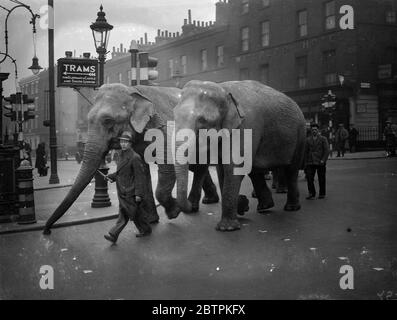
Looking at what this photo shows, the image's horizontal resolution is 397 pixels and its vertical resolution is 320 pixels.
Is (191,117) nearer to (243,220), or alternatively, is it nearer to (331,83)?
(243,220)

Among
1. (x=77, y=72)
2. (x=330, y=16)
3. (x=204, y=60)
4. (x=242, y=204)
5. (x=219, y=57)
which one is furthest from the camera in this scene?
(x=204, y=60)

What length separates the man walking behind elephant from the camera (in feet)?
36.2

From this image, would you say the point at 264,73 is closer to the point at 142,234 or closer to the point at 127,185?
the point at 142,234

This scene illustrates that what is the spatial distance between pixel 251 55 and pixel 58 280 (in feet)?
107

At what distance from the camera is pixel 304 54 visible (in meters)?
32.5

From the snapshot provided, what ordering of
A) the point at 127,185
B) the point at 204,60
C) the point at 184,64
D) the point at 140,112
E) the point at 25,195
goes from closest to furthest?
1. the point at 127,185
2. the point at 140,112
3. the point at 25,195
4. the point at 204,60
5. the point at 184,64

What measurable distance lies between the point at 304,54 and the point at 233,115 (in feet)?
87.4

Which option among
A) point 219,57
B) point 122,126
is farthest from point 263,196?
point 219,57

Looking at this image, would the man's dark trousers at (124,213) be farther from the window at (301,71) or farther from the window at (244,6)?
the window at (244,6)

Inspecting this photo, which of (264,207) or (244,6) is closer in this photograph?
(264,207)

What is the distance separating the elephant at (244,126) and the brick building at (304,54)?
537 inches

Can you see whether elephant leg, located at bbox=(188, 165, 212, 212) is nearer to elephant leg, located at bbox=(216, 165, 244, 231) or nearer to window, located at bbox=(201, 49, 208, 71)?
elephant leg, located at bbox=(216, 165, 244, 231)

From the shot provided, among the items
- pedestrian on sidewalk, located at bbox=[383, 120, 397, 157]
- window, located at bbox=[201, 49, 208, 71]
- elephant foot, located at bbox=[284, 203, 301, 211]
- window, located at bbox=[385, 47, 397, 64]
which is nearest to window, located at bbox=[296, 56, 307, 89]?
window, located at bbox=[385, 47, 397, 64]

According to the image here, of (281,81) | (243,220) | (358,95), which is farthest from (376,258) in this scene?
(281,81)
